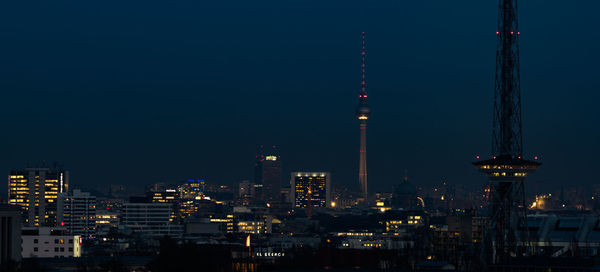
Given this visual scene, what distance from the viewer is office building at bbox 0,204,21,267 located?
353 feet

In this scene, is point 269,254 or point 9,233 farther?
point 269,254

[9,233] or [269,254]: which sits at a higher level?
[9,233]

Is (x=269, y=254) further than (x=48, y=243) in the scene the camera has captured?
Yes

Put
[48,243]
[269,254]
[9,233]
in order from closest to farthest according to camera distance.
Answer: [9,233] < [48,243] < [269,254]

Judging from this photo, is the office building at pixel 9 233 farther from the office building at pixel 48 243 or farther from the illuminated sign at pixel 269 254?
the illuminated sign at pixel 269 254

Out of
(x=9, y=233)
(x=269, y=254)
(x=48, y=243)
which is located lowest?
(x=269, y=254)

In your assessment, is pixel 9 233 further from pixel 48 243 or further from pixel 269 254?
pixel 269 254

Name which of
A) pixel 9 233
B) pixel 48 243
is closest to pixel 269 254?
pixel 48 243

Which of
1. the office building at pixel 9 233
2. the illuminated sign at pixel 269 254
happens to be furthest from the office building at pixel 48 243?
the office building at pixel 9 233

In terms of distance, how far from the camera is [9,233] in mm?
110062

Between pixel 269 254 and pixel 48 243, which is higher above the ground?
pixel 48 243

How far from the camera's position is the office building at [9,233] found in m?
108

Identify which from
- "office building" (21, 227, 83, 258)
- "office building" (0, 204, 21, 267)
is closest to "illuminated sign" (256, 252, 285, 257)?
"office building" (21, 227, 83, 258)

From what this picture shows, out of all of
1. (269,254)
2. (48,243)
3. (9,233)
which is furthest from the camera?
(269,254)
